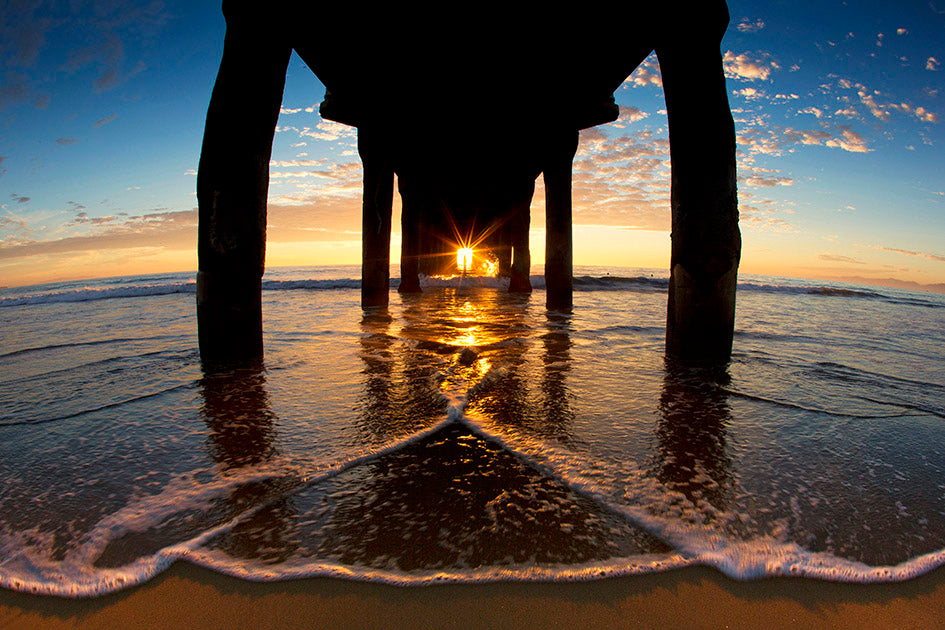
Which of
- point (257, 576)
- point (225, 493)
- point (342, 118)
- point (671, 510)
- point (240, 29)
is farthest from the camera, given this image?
point (342, 118)

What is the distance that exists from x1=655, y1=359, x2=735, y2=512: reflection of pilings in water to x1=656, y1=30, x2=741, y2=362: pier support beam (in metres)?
0.63

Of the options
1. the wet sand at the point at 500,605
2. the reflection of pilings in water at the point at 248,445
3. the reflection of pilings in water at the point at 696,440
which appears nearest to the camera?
the wet sand at the point at 500,605

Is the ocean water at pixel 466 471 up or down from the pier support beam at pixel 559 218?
down

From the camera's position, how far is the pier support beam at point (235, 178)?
12.3 ft

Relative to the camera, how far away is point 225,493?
5.64 feet

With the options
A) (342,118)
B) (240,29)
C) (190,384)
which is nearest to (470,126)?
(342,118)

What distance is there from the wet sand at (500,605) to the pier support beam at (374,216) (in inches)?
347

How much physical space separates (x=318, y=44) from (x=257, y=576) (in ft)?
21.8

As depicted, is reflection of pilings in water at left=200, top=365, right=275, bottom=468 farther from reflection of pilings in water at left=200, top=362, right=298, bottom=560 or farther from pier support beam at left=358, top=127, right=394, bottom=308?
pier support beam at left=358, top=127, right=394, bottom=308

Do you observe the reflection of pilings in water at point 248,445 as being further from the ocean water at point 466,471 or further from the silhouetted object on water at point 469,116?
the silhouetted object on water at point 469,116

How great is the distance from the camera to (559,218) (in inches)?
365

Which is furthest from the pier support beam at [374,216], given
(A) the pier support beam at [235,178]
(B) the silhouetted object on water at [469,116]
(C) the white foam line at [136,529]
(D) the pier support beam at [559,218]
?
(C) the white foam line at [136,529]

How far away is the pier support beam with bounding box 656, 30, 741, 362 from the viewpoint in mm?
3777

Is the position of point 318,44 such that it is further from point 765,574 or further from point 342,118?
point 765,574
